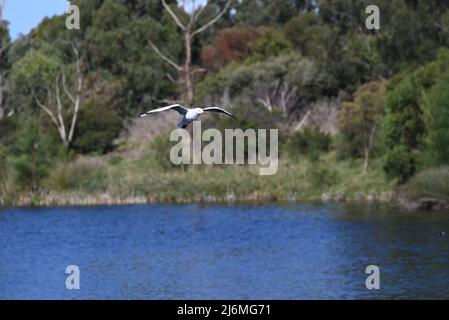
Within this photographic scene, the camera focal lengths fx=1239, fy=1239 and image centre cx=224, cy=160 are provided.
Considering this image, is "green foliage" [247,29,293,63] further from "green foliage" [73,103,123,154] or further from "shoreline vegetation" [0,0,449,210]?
→ "green foliage" [73,103,123,154]

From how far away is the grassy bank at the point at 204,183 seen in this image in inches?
2121

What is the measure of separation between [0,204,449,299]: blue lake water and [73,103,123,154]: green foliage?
13535 millimetres

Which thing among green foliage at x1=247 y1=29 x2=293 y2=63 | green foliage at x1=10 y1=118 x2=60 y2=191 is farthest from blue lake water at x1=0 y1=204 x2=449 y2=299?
green foliage at x1=247 y1=29 x2=293 y2=63

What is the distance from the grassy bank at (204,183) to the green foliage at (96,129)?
807 centimetres

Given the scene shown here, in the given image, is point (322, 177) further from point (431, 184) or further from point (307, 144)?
point (431, 184)

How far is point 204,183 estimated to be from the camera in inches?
2191

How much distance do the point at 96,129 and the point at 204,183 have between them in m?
13.2

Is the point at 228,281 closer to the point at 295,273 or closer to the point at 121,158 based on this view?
the point at 295,273

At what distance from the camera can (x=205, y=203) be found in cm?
5466

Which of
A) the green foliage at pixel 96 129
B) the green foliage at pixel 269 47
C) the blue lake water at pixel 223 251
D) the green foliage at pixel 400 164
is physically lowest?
the blue lake water at pixel 223 251

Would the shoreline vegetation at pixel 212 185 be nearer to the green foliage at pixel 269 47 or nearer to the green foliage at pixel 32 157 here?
the green foliage at pixel 32 157

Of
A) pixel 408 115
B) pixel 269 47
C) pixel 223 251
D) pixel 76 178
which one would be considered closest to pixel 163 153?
pixel 76 178

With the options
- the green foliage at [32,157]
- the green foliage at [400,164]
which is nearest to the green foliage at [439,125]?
the green foliage at [400,164]
